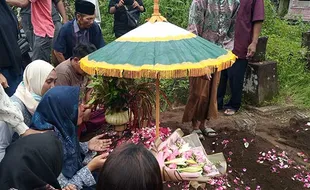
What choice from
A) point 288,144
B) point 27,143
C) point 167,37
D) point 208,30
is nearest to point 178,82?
point 208,30

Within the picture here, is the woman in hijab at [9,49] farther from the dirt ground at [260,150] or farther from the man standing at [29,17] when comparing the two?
the dirt ground at [260,150]

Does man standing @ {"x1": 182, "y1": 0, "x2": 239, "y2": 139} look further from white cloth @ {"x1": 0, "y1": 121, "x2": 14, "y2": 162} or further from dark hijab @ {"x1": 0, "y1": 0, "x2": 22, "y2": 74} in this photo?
white cloth @ {"x1": 0, "y1": 121, "x2": 14, "y2": 162}

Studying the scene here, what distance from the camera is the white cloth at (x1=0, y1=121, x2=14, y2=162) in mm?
2157

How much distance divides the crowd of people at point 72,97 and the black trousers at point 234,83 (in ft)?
0.04

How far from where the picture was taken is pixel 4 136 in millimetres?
2244

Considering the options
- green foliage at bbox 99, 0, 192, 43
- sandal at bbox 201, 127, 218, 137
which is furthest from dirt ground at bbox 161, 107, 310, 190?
green foliage at bbox 99, 0, 192, 43

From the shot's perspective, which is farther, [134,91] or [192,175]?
[134,91]

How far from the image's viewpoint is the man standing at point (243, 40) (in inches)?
176

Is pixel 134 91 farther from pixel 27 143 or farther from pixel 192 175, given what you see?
pixel 27 143

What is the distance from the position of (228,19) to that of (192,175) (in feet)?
7.39

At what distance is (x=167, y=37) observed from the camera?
256 centimetres

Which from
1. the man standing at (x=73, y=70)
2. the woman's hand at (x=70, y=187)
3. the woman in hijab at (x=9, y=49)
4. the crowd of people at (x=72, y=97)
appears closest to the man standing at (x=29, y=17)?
the crowd of people at (x=72, y=97)

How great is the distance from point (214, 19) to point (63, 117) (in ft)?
7.46

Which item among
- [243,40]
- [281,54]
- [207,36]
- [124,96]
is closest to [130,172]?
[124,96]
